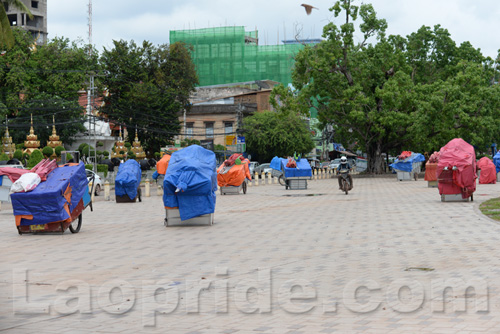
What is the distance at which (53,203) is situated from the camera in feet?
46.0

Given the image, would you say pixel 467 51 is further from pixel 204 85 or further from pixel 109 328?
pixel 109 328

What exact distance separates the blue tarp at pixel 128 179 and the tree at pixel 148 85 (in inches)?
1303

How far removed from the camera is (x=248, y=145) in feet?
236

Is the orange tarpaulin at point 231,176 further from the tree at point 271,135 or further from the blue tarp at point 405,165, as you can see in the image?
the tree at point 271,135

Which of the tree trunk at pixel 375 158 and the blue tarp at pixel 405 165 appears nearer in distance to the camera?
the blue tarp at pixel 405 165

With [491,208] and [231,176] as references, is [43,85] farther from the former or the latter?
[491,208]

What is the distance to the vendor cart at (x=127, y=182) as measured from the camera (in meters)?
26.0

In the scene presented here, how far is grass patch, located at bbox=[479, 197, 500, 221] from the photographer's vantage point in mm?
16833

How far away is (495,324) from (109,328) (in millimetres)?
3452

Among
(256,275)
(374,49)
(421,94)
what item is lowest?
(256,275)

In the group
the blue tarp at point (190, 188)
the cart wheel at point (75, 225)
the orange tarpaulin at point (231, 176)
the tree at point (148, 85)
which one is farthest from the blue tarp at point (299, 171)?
the tree at point (148, 85)

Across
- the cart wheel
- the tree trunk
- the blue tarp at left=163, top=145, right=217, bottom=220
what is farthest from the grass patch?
the tree trunk

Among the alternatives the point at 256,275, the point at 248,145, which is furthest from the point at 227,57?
the point at 256,275

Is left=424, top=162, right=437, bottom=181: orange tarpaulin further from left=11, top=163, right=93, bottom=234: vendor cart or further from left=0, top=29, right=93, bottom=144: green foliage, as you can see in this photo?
left=0, top=29, right=93, bottom=144: green foliage
